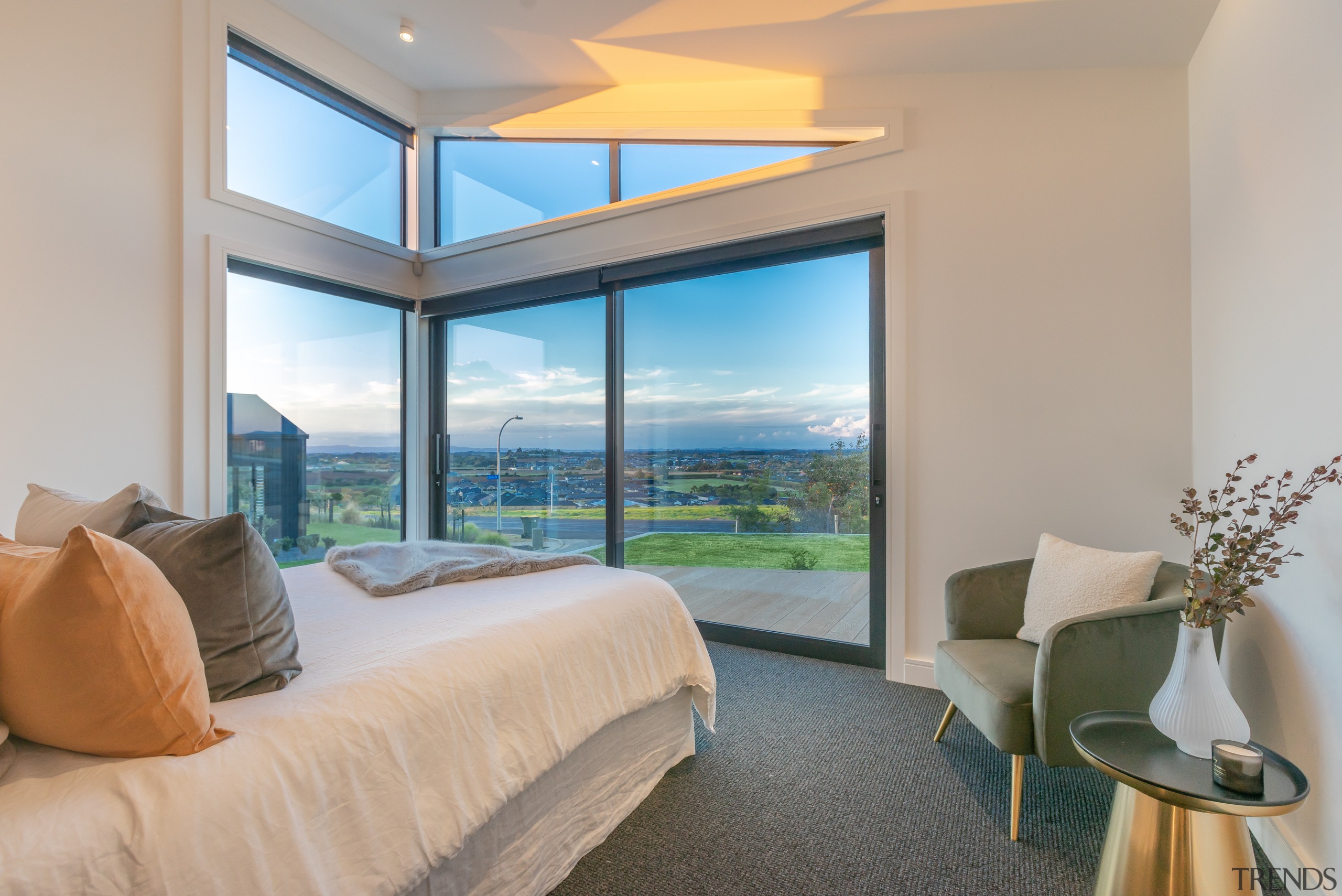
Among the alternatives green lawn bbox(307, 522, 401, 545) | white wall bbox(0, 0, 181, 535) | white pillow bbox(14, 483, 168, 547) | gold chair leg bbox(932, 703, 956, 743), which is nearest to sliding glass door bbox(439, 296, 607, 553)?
green lawn bbox(307, 522, 401, 545)

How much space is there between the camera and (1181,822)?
1.26 m

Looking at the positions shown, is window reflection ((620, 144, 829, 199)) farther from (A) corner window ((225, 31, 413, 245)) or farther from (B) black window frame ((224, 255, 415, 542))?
(B) black window frame ((224, 255, 415, 542))

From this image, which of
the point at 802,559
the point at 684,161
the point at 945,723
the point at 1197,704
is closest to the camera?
the point at 1197,704

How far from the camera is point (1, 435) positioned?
252cm

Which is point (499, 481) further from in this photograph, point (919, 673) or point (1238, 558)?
point (1238, 558)

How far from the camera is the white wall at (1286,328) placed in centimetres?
148

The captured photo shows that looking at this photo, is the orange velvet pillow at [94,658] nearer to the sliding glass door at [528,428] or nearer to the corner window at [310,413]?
the corner window at [310,413]

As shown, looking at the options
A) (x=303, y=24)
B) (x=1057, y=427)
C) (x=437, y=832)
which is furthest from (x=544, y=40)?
(x=437, y=832)

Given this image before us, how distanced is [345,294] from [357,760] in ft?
12.1

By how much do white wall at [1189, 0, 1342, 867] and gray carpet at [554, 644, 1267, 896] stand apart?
574mm

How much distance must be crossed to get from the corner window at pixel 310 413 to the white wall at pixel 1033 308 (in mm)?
3027

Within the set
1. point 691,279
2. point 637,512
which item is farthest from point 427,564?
point 691,279

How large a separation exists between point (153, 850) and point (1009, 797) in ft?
6.84

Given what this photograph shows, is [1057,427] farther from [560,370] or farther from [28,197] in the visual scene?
[28,197]
